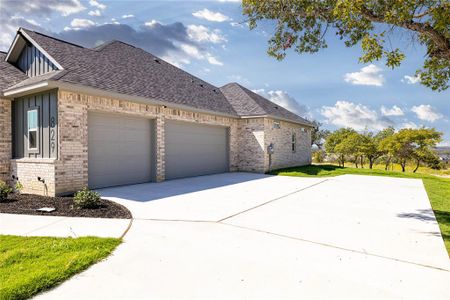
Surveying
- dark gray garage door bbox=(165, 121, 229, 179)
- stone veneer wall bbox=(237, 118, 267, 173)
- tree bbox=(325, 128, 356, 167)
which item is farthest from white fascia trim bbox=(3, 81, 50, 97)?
tree bbox=(325, 128, 356, 167)

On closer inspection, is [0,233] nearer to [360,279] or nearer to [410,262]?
[360,279]

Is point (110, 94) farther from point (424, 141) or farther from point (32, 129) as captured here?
point (424, 141)

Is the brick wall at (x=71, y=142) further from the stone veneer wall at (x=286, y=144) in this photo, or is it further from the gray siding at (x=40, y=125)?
the stone veneer wall at (x=286, y=144)

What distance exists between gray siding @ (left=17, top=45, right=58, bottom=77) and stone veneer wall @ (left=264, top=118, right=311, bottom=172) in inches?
443

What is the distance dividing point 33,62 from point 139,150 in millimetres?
5214

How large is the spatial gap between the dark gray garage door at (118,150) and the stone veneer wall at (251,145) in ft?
22.8

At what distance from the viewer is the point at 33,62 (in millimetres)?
10148

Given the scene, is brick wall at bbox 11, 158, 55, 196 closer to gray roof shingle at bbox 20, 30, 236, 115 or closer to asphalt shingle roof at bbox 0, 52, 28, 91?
gray roof shingle at bbox 20, 30, 236, 115

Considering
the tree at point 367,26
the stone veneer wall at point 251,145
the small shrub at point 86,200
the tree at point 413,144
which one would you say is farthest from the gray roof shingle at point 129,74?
the tree at point 413,144

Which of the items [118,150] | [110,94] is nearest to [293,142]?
[118,150]

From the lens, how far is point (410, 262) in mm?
3717

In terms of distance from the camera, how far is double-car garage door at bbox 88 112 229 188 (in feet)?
31.0

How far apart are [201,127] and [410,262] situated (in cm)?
1170

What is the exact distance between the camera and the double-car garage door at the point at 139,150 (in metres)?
9.44
